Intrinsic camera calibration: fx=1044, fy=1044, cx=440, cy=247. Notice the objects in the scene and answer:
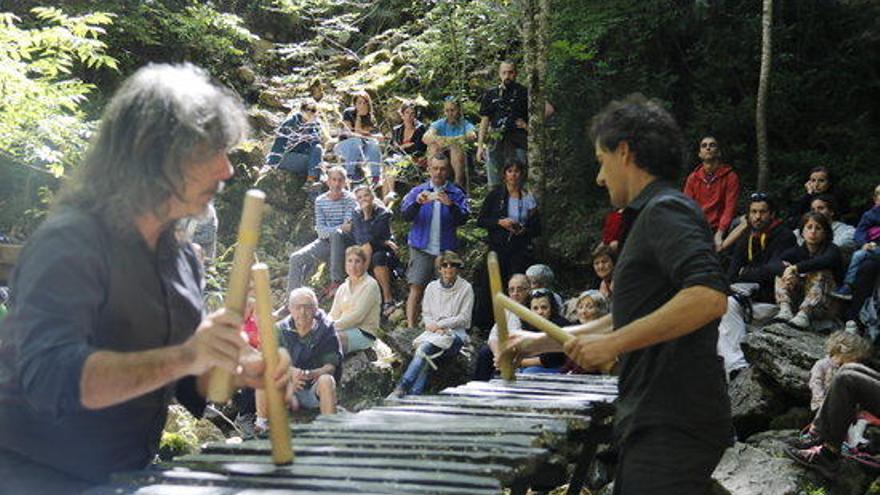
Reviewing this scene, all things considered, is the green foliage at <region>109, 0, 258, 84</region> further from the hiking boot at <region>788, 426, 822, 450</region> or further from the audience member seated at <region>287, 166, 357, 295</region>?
the hiking boot at <region>788, 426, 822, 450</region>

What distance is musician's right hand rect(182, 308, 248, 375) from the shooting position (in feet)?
8.12

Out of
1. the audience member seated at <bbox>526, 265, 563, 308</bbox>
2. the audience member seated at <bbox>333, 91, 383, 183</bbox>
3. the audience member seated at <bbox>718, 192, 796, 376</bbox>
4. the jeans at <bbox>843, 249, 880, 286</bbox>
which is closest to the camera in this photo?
the jeans at <bbox>843, 249, 880, 286</bbox>

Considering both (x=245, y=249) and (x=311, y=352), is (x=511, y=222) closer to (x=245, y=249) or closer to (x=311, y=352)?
(x=311, y=352)

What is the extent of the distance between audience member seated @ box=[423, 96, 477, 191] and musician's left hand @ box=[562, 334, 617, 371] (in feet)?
31.5

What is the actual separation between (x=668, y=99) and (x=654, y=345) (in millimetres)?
11048

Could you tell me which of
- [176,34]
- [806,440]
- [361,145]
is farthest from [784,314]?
[176,34]

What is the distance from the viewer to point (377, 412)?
4.02 metres

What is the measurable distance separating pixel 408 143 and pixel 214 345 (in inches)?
446

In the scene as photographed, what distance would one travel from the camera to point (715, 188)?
11.1 metres

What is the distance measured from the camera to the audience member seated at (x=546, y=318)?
8.48 m

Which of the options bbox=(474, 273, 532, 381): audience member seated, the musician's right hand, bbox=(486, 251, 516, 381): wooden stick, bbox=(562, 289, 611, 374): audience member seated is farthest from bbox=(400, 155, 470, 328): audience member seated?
the musician's right hand

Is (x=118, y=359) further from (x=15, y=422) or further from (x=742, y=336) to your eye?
(x=742, y=336)

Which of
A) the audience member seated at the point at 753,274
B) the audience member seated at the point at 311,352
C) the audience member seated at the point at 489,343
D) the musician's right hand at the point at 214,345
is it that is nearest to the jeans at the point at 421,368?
the audience member seated at the point at 489,343

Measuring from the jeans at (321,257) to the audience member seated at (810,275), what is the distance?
471cm
